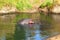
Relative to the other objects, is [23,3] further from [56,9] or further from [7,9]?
[56,9]

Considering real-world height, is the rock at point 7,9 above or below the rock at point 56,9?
above

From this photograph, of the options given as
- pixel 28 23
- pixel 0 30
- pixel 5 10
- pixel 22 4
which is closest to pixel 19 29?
pixel 0 30

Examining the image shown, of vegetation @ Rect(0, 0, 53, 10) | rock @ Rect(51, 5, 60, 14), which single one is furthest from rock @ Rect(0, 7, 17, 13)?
rock @ Rect(51, 5, 60, 14)

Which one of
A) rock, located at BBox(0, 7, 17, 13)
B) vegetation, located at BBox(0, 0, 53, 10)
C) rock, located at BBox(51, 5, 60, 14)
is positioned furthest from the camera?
vegetation, located at BBox(0, 0, 53, 10)

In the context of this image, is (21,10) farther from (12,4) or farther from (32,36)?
(32,36)

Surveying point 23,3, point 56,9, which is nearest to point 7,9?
point 23,3

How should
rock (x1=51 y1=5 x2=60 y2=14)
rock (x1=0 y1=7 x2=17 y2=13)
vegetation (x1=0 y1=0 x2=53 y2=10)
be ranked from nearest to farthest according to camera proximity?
rock (x1=0 y1=7 x2=17 y2=13)
rock (x1=51 y1=5 x2=60 y2=14)
vegetation (x1=0 y1=0 x2=53 y2=10)

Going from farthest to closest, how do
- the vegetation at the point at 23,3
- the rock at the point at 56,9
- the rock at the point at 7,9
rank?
the vegetation at the point at 23,3, the rock at the point at 56,9, the rock at the point at 7,9

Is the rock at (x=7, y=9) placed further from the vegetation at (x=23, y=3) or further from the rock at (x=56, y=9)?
the rock at (x=56, y=9)

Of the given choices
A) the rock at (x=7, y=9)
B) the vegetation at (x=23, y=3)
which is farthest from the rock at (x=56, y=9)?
the rock at (x=7, y=9)

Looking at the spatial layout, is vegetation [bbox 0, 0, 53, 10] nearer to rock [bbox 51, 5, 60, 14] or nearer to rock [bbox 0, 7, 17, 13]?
rock [bbox 0, 7, 17, 13]

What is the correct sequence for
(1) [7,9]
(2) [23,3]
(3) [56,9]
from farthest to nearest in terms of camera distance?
(2) [23,3], (3) [56,9], (1) [7,9]

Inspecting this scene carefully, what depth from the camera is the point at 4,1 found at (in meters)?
48.7

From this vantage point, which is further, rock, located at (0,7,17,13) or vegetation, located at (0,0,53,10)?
vegetation, located at (0,0,53,10)
